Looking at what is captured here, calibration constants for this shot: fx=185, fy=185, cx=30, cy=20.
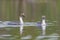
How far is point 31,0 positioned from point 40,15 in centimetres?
57

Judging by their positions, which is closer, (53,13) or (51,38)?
(51,38)

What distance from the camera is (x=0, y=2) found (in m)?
5.78

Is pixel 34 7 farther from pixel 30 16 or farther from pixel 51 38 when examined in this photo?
pixel 51 38

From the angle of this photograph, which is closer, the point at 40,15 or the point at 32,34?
the point at 32,34

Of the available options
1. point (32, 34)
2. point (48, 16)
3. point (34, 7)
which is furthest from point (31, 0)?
point (32, 34)

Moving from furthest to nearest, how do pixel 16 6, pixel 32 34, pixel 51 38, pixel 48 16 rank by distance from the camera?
pixel 16 6 < pixel 48 16 < pixel 32 34 < pixel 51 38

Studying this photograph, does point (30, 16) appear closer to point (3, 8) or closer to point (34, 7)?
point (34, 7)

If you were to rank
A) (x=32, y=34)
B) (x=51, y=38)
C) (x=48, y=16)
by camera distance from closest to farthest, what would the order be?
1. (x=51, y=38)
2. (x=32, y=34)
3. (x=48, y=16)

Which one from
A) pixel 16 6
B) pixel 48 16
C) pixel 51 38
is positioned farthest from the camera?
pixel 16 6

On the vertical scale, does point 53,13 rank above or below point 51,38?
above

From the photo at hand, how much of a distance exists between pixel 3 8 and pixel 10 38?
10.3ft

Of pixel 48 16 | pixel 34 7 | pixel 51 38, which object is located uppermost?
pixel 34 7

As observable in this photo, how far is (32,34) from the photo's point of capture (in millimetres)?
3025

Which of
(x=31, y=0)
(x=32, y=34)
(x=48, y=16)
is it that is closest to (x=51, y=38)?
(x=32, y=34)
